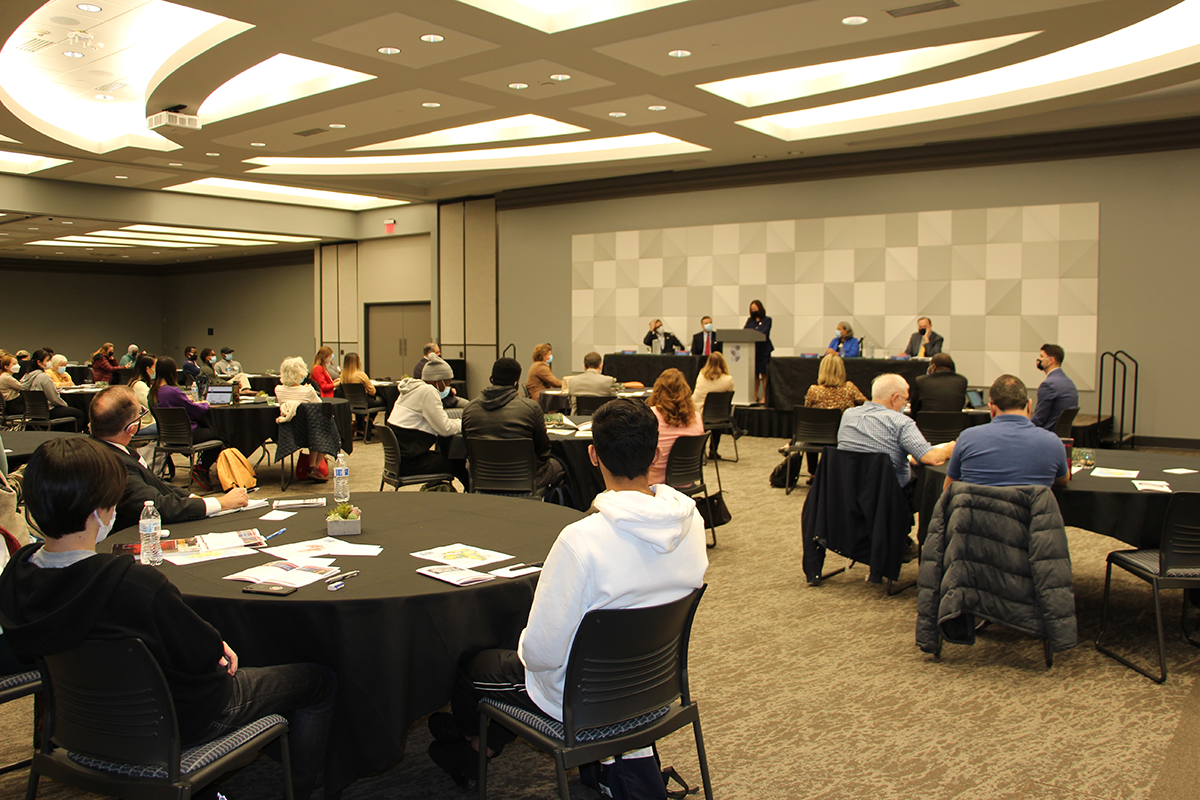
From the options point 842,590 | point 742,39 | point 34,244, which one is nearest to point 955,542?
point 842,590

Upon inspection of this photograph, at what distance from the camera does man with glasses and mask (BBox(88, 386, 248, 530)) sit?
3170 mm

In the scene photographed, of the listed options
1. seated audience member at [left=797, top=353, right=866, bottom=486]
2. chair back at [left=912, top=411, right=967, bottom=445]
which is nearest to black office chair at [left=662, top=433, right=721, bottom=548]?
seated audience member at [left=797, top=353, right=866, bottom=486]

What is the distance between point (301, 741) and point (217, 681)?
413 millimetres

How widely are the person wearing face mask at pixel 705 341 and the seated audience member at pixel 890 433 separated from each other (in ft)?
25.8

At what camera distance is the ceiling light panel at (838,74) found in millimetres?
8141

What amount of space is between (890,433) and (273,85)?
8078 millimetres

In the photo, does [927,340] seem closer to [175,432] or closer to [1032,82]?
[1032,82]

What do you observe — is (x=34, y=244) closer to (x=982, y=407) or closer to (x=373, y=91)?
(x=373, y=91)

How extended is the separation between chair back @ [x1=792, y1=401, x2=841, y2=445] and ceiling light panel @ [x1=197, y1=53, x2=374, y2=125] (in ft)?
17.5

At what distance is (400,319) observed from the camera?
19266mm

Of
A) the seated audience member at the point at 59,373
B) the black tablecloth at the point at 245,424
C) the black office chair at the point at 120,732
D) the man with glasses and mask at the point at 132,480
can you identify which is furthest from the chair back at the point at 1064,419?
the seated audience member at the point at 59,373

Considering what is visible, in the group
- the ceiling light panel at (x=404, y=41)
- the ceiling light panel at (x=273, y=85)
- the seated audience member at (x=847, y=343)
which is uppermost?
the ceiling light panel at (x=273, y=85)

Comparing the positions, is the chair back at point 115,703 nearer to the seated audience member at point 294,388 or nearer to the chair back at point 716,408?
the seated audience member at point 294,388

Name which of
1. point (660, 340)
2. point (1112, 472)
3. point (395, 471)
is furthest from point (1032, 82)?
point (395, 471)
